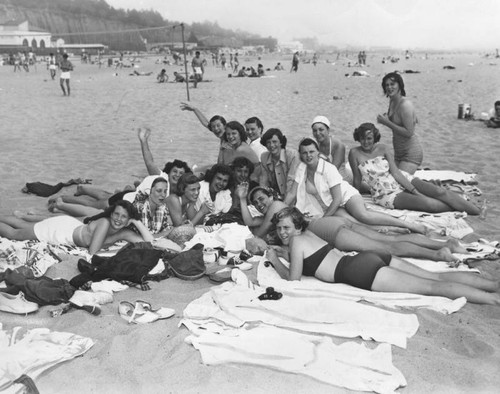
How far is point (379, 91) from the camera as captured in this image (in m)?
19.6

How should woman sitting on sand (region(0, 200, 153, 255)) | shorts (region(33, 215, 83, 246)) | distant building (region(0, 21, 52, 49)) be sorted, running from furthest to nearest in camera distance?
1. distant building (region(0, 21, 52, 49))
2. shorts (region(33, 215, 83, 246))
3. woman sitting on sand (region(0, 200, 153, 255))

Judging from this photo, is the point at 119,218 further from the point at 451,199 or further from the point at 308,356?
the point at 451,199

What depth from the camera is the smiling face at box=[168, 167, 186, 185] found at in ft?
18.9

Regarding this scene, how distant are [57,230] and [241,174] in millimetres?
1923

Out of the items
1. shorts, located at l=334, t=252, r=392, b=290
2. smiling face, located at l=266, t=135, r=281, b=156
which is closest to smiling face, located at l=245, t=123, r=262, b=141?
smiling face, located at l=266, t=135, r=281, b=156

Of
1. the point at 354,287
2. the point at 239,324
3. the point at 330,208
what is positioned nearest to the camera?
the point at 239,324

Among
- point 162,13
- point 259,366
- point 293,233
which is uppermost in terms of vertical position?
point 162,13

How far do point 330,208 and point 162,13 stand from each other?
138 meters

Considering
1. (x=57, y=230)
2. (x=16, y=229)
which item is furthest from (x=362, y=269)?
(x=16, y=229)

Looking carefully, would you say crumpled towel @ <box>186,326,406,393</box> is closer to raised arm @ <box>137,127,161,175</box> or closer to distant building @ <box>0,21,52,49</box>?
raised arm @ <box>137,127,161,175</box>

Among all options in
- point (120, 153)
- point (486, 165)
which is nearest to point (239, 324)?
point (486, 165)

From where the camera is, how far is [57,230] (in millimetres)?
5266

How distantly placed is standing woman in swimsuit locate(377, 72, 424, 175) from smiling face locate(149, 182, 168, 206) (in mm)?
2801

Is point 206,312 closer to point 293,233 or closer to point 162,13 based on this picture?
point 293,233
